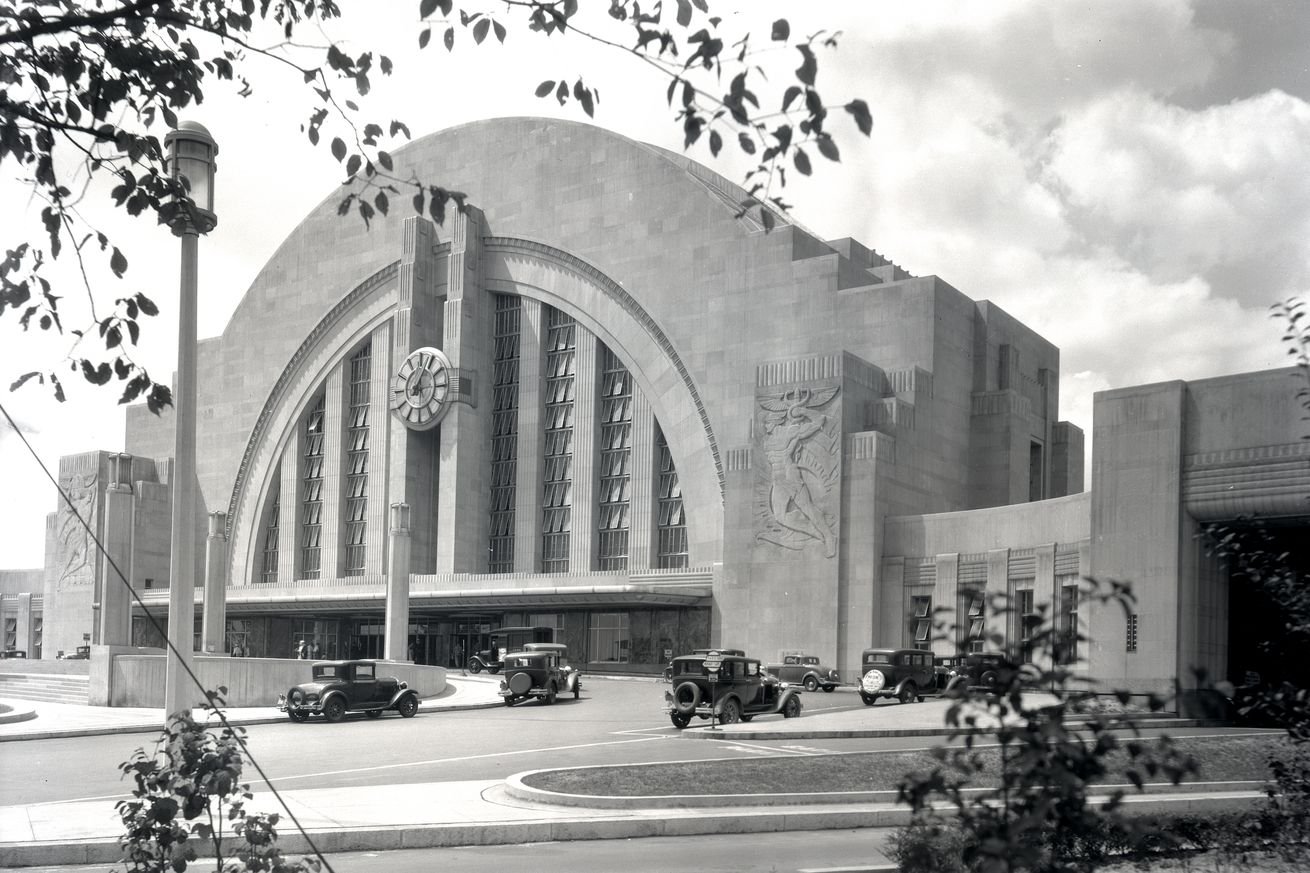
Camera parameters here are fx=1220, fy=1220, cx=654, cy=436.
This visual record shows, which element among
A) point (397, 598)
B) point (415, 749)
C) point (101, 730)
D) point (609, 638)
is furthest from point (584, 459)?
point (415, 749)

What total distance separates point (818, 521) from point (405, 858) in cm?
4134

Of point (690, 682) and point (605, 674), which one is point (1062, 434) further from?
point (690, 682)

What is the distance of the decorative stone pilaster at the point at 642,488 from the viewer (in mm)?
66562

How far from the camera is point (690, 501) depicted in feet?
213

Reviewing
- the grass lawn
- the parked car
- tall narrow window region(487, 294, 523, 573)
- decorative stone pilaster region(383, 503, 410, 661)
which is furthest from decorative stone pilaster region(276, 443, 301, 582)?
the grass lawn

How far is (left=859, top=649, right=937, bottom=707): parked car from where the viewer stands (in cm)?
3547

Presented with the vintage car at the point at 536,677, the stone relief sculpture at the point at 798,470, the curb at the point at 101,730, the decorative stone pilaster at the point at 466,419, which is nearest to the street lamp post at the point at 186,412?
the curb at the point at 101,730

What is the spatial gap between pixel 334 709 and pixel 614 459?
40285 millimetres

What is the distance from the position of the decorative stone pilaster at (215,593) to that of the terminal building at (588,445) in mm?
159

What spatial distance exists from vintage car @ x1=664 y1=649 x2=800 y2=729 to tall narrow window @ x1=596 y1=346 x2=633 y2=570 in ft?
122

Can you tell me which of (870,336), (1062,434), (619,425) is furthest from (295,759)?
(1062,434)

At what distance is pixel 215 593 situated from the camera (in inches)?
1813

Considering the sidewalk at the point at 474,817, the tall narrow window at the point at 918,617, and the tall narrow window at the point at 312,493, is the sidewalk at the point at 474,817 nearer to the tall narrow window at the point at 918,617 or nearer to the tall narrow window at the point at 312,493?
the tall narrow window at the point at 918,617

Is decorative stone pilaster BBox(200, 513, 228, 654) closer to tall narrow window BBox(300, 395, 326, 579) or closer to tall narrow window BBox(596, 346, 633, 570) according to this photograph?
tall narrow window BBox(596, 346, 633, 570)
